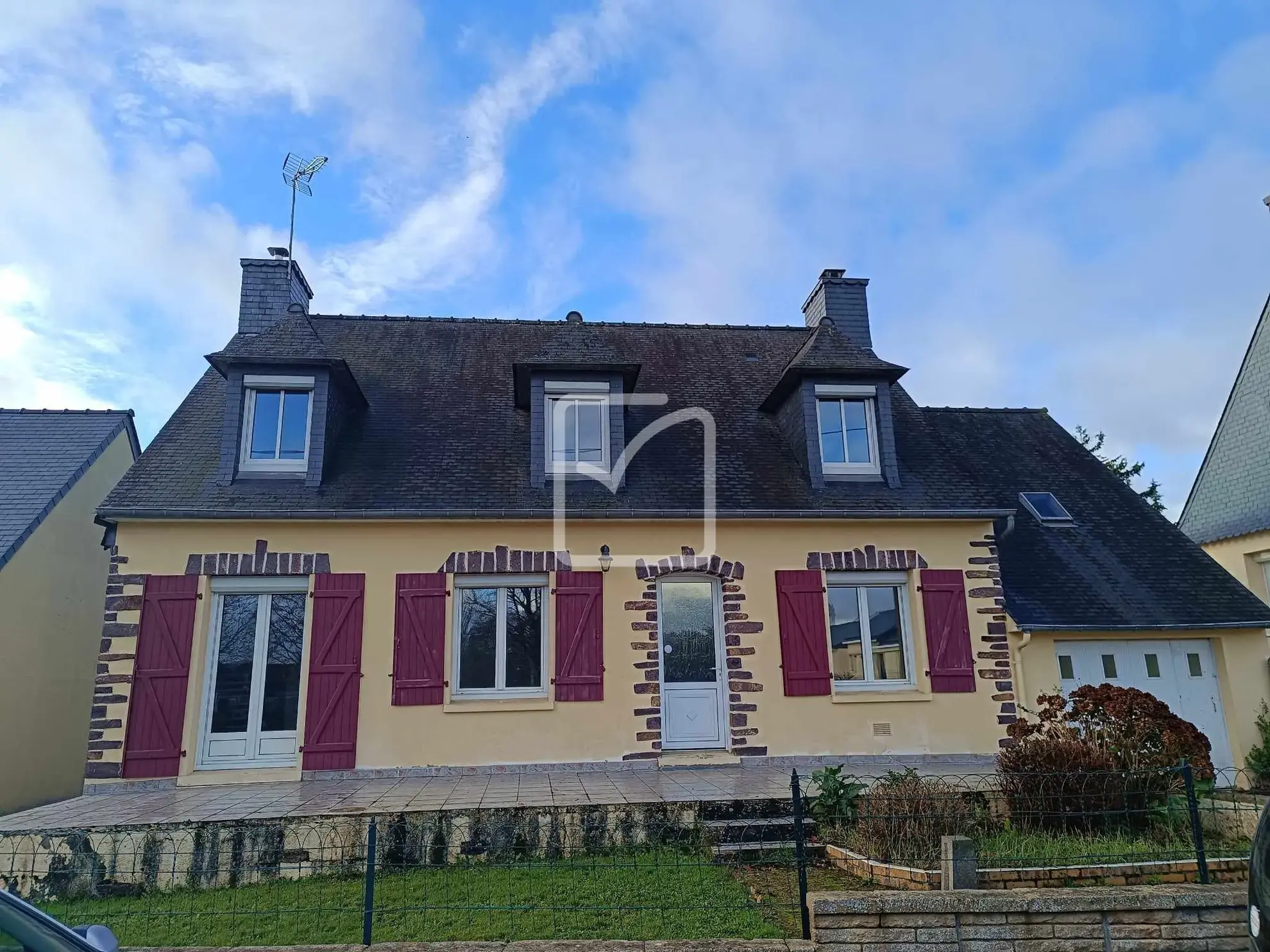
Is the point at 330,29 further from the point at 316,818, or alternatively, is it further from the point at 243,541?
the point at 316,818

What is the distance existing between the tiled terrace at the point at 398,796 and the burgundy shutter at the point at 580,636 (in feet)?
2.97

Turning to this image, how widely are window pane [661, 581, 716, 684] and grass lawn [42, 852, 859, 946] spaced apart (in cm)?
328

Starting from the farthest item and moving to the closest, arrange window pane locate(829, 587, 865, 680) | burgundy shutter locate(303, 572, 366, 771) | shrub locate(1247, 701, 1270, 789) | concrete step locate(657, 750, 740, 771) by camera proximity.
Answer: shrub locate(1247, 701, 1270, 789), window pane locate(829, 587, 865, 680), concrete step locate(657, 750, 740, 771), burgundy shutter locate(303, 572, 366, 771)

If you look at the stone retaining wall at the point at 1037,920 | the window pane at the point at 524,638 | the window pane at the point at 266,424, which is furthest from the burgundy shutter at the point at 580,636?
the stone retaining wall at the point at 1037,920

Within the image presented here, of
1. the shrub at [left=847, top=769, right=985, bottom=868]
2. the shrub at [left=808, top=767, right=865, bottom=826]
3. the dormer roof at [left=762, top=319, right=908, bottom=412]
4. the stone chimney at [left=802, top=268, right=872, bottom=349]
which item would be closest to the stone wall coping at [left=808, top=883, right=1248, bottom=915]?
the shrub at [left=847, top=769, right=985, bottom=868]

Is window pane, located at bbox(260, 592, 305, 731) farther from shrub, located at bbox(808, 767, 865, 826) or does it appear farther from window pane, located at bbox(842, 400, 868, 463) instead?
window pane, located at bbox(842, 400, 868, 463)

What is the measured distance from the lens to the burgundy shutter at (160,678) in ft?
25.5

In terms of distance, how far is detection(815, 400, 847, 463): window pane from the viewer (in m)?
9.88

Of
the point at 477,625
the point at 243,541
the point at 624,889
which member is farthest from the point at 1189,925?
the point at 243,541

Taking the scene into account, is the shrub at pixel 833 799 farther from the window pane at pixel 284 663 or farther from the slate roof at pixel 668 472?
the window pane at pixel 284 663

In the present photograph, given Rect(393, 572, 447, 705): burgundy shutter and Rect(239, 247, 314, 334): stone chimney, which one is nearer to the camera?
Rect(393, 572, 447, 705): burgundy shutter

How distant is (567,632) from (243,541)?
375 cm

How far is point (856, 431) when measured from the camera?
393 inches

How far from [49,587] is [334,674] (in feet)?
16.2
